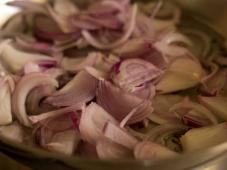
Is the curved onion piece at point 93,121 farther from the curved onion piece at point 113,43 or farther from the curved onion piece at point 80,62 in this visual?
the curved onion piece at point 113,43

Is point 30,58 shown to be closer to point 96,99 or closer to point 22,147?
point 96,99

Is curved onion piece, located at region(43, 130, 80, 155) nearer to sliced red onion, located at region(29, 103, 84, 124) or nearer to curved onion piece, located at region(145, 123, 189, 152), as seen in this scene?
sliced red onion, located at region(29, 103, 84, 124)

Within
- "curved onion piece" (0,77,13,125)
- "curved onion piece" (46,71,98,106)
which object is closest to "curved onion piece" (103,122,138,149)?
"curved onion piece" (46,71,98,106)

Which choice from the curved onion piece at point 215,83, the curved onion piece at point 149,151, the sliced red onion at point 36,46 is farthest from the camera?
the sliced red onion at point 36,46

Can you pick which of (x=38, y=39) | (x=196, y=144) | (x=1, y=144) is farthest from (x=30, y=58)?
(x=196, y=144)

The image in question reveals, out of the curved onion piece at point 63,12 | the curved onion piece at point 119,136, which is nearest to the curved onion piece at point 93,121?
the curved onion piece at point 119,136
